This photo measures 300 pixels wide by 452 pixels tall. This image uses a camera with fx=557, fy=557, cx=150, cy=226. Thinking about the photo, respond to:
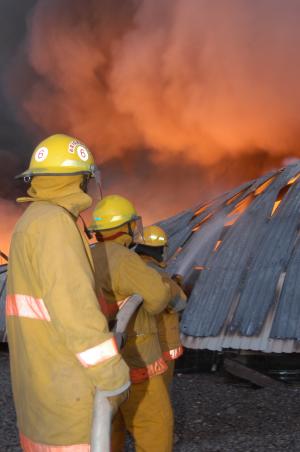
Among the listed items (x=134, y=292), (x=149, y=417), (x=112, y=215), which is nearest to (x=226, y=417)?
(x=149, y=417)

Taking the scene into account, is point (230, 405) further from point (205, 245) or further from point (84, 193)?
point (84, 193)

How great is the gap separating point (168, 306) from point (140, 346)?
51.5 inches

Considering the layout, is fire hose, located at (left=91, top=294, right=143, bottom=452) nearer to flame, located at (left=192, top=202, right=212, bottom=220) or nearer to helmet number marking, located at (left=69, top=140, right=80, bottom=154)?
helmet number marking, located at (left=69, top=140, right=80, bottom=154)

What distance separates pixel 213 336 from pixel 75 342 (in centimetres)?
552

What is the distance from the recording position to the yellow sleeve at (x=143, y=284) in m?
3.21

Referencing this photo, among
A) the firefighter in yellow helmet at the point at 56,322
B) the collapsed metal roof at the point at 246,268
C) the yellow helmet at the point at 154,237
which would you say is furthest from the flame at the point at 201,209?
the firefighter in yellow helmet at the point at 56,322

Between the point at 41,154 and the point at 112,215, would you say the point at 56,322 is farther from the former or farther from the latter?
the point at 112,215

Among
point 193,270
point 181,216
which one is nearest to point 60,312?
point 193,270

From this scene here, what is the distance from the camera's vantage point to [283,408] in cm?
643

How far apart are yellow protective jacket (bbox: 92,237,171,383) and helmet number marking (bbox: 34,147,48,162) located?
1029mm

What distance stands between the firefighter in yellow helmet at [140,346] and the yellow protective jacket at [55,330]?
0.99 meters

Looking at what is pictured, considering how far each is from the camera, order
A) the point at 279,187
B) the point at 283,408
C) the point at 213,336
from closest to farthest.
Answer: the point at 283,408 < the point at 213,336 < the point at 279,187

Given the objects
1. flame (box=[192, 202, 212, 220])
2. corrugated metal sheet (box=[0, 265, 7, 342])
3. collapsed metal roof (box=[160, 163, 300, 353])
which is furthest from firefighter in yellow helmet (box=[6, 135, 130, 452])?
flame (box=[192, 202, 212, 220])

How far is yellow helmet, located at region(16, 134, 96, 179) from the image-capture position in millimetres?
2436
